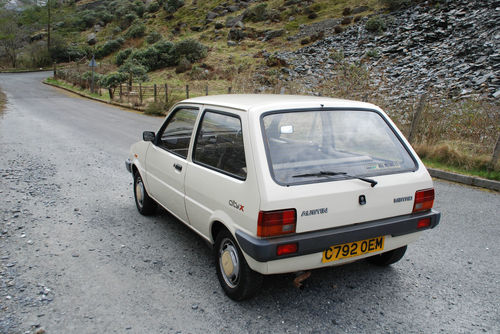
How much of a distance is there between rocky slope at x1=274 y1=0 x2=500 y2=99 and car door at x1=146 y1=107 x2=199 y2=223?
1523cm

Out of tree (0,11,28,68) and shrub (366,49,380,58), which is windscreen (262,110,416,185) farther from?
tree (0,11,28,68)

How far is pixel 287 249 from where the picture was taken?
2.61 meters

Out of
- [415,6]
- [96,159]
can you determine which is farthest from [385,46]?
[96,159]

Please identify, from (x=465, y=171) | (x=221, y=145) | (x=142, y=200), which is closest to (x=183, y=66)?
(x=465, y=171)

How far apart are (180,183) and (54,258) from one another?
1458 millimetres

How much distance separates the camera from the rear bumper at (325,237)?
257cm

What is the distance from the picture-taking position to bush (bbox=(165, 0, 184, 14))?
189ft

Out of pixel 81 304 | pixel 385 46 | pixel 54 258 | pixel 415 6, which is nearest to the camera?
pixel 81 304

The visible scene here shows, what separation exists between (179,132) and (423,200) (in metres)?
2.42

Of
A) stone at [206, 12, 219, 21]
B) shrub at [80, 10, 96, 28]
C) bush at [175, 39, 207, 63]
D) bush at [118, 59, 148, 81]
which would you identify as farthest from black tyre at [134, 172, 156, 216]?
shrub at [80, 10, 96, 28]

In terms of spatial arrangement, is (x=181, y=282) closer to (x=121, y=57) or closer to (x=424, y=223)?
(x=424, y=223)

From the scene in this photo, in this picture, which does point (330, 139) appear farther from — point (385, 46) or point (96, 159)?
point (385, 46)

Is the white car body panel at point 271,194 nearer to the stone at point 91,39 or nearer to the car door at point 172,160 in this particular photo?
the car door at point 172,160

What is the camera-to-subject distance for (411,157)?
3.29 meters
